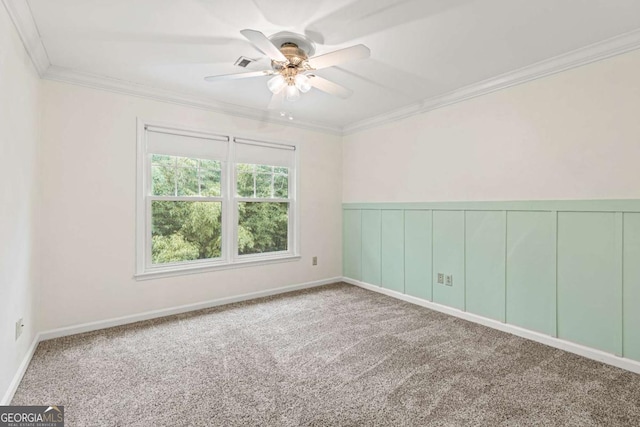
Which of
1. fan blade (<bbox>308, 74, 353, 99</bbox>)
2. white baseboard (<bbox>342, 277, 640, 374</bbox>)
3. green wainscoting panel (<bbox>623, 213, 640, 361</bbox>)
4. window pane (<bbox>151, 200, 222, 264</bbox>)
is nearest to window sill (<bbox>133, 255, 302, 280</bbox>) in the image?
window pane (<bbox>151, 200, 222, 264</bbox>)

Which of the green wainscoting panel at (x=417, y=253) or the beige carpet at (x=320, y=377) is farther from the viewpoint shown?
the green wainscoting panel at (x=417, y=253)

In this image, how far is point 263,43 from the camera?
6.22ft

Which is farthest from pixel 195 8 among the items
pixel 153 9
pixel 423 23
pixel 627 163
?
pixel 627 163

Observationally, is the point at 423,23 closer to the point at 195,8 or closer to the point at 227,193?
the point at 195,8

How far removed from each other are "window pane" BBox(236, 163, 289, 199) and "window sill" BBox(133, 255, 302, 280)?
0.84 metres

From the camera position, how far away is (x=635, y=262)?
2254 mm

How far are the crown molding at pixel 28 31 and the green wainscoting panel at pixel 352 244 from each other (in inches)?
144

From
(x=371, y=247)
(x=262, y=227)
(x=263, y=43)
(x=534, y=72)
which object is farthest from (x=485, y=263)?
(x=263, y=43)

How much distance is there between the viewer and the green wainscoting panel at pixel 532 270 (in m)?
2.66

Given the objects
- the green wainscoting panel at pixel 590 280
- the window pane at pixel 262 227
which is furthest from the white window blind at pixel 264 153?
the green wainscoting panel at pixel 590 280

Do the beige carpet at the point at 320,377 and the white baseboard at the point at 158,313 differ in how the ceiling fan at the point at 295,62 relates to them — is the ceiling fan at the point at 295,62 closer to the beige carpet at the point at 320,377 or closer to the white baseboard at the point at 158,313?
the beige carpet at the point at 320,377

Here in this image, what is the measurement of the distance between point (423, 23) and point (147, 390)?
2.97 metres

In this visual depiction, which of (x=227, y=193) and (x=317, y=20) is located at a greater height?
(x=317, y=20)

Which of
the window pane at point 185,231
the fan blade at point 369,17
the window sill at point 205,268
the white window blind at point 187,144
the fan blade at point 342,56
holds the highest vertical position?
the fan blade at point 369,17
